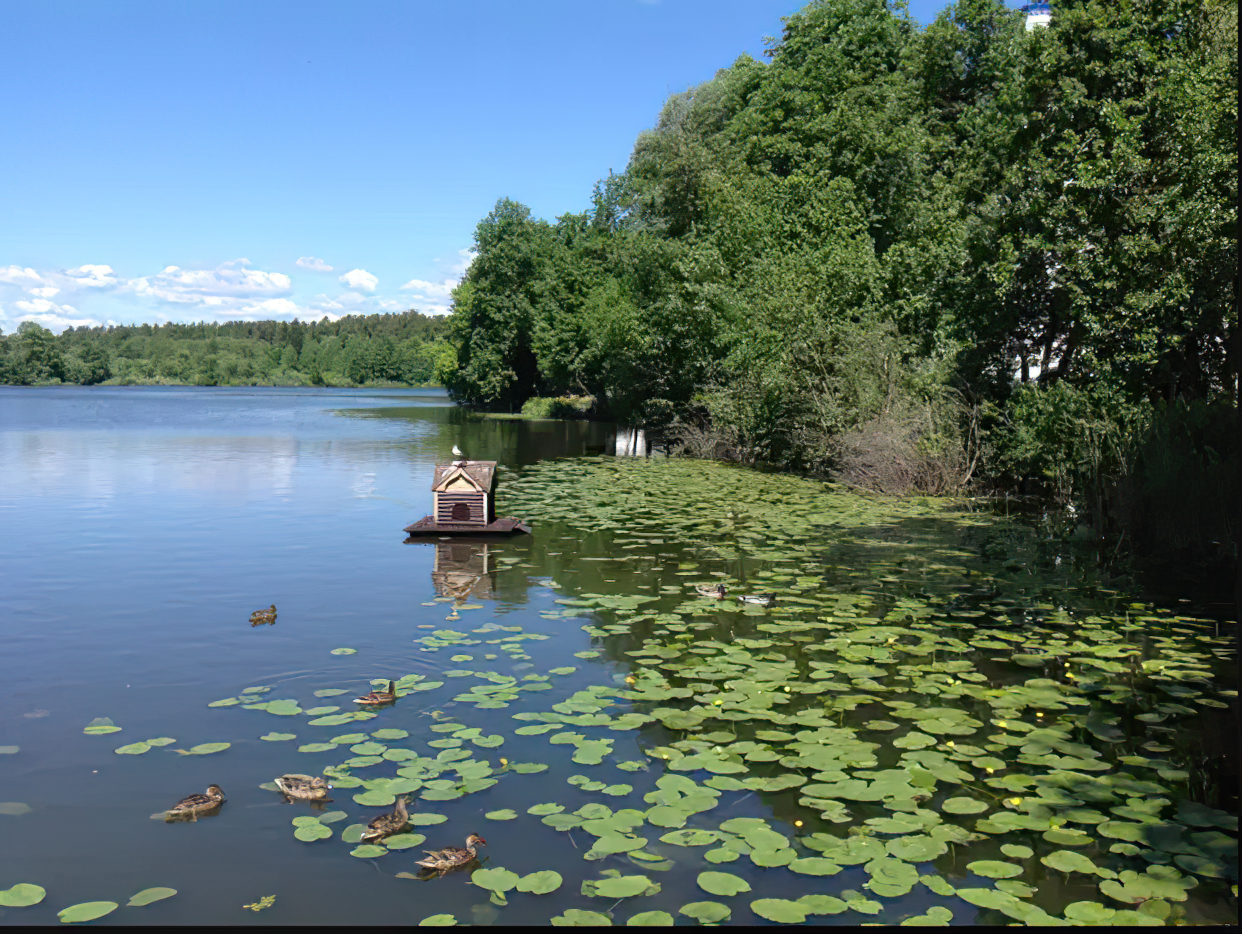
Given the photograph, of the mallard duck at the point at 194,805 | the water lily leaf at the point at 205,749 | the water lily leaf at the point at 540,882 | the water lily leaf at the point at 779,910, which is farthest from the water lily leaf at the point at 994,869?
the water lily leaf at the point at 205,749

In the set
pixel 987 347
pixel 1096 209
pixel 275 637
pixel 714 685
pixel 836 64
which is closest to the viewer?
pixel 714 685

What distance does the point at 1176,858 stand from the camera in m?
4.39

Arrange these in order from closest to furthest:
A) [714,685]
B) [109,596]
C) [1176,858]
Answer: [1176,858], [714,685], [109,596]

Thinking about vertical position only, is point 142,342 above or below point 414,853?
above

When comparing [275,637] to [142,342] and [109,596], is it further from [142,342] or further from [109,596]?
[142,342]

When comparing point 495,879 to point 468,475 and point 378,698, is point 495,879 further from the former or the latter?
point 468,475

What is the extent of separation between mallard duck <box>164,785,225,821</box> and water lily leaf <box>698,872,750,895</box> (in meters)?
2.61

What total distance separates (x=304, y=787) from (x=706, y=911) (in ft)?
7.74

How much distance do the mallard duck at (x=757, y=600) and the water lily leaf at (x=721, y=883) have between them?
541cm

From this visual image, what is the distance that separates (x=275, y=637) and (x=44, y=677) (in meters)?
1.78

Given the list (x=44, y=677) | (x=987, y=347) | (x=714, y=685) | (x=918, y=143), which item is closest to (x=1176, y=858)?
(x=714, y=685)

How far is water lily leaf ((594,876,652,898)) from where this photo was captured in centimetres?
406

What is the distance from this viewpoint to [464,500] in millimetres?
13922

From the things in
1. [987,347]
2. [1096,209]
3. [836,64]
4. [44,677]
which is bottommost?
[44,677]
